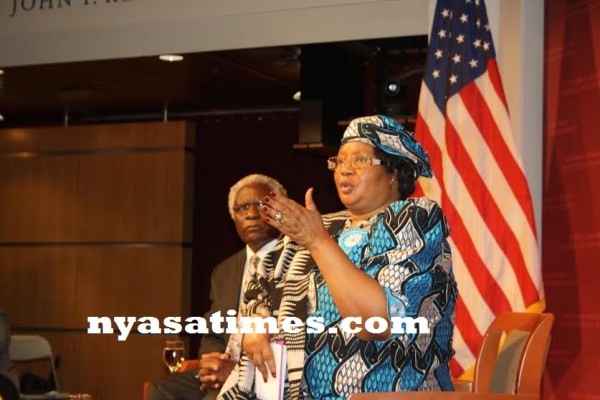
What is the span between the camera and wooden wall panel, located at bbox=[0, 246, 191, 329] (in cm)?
835

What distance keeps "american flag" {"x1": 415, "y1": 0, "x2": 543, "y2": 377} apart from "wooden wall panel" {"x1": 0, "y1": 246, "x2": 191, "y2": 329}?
13.9ft

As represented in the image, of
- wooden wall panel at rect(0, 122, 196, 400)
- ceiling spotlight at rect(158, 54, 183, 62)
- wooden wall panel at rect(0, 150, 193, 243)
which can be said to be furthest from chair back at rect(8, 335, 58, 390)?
ceiling spotlight at rect(158, 54, 183, 62)

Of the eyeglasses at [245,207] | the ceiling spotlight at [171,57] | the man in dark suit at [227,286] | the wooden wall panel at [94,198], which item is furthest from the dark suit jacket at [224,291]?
the wooden wall panel at [94,198]

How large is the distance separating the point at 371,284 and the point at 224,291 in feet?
7.32

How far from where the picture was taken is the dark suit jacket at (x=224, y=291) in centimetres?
434

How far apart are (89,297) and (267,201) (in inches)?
266

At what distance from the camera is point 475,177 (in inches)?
173

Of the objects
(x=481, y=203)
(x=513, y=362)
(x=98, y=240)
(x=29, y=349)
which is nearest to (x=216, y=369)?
(x=513, y=362)

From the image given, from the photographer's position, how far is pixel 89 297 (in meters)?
8.57

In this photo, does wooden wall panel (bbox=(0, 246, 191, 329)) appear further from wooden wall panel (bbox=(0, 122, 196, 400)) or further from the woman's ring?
the woman's ring

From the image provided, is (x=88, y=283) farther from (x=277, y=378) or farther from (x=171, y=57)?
(x=277, y=378)

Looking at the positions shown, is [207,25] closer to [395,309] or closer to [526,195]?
[526,195]

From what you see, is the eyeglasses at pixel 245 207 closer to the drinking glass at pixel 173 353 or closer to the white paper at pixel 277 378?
the drinking glass at pixel 173 353

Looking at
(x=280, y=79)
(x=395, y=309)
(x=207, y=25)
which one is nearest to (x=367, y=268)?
(x=395, y=309)
